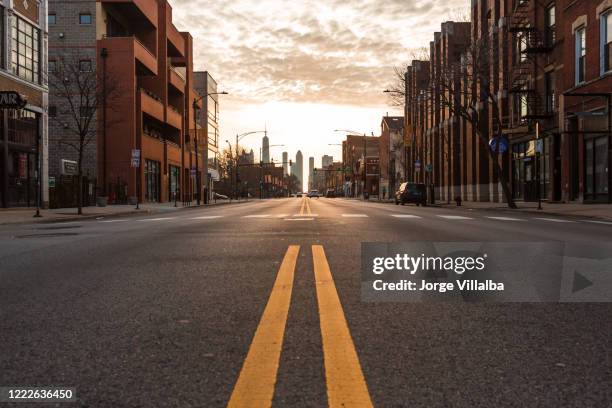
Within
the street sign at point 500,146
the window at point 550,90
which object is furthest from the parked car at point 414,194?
the window at point 550,90

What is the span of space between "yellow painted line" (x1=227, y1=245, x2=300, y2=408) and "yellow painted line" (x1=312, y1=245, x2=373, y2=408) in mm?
260

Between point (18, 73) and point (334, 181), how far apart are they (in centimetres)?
17219

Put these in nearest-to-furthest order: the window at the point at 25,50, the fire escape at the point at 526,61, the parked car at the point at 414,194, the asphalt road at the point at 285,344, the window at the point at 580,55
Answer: the asphalt road at the point at 285,344
the window at the point at 580,55
the window at the point at 25,50
the fire escape at the point at 526,61
the parked car at the point at 414,194

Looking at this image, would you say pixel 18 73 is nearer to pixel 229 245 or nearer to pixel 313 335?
pixel 229 245

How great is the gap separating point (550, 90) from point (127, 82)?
98.5 feet

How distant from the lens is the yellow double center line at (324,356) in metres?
2.41

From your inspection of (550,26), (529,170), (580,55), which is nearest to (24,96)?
(580,55)

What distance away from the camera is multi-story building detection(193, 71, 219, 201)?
83875mm

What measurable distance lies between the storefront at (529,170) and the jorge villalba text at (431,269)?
28277mm

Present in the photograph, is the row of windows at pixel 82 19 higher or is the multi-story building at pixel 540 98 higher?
the row of windows at pixel 82 19

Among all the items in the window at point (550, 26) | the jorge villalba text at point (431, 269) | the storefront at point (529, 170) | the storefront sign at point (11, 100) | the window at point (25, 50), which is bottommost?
the jorge villalba text at point (431, 269)

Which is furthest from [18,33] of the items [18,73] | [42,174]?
[42,174]

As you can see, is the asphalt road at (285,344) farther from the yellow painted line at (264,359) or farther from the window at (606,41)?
the window at (606,41)

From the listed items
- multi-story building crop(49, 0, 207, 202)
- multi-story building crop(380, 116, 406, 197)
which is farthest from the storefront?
multi-story building crop(380, 116, 406, 197)
